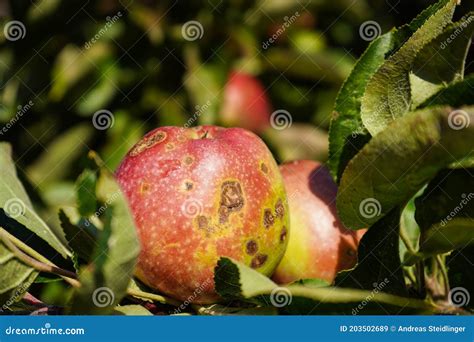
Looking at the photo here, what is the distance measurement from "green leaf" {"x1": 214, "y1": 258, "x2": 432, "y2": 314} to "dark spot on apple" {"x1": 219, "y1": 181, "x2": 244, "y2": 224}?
7 cm

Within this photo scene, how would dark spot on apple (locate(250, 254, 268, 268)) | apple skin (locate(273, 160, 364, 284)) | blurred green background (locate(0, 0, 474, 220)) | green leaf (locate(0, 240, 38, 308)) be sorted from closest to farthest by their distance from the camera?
green leaf (locate(0, 240, 38, 308)) → dark spot on apple (locate(250, 254, 268, 268)) → apple skin (locate(273, 160, 364, 284)) → blurred green background (locate(0, 0, 474, 220))

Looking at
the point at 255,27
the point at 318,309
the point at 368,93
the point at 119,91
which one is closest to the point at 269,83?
the point at 255,27

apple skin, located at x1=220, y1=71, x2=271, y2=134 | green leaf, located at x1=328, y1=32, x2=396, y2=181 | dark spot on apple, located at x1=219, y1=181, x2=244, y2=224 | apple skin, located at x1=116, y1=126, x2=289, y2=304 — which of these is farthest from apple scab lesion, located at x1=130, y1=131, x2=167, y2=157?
apple skin, located at x1=220, y1=71, x2=271, y2=134

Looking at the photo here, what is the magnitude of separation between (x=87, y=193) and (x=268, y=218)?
0.21m

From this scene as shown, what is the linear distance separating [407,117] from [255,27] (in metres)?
1.42

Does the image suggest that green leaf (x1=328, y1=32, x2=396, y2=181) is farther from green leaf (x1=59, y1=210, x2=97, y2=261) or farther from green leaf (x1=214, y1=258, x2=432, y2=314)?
green leaf (x1=59, y1=210, x2=97, y2=261)

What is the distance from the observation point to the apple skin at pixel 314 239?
3.22 feet

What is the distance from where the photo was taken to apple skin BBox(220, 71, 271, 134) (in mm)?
2004

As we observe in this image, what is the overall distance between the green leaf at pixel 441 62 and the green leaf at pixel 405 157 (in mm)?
115

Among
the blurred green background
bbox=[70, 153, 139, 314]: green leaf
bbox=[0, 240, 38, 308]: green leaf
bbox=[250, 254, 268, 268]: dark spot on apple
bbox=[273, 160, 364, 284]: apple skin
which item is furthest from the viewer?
the blurred green background

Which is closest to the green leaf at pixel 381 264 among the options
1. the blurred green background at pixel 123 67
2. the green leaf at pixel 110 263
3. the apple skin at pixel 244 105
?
the green leaf at pixel 110 263

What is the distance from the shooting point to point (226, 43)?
2021 millimetres

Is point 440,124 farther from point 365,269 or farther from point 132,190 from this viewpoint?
point 132,190

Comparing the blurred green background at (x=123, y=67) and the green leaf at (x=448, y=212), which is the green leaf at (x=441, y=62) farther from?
the blurred green background at (x=123, y=67)
